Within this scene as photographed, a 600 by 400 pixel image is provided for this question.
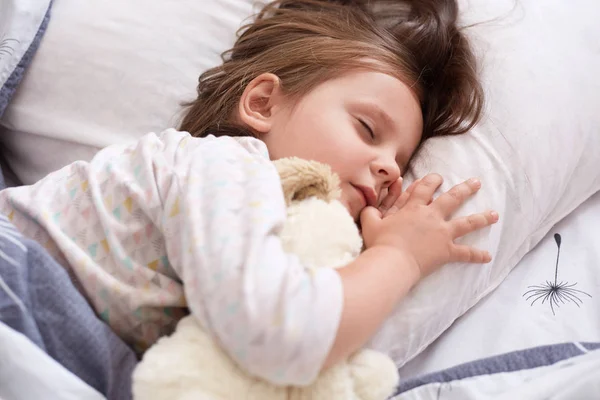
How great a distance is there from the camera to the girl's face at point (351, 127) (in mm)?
883

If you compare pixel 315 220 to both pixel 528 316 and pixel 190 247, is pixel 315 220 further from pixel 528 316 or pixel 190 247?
pixel 528 316

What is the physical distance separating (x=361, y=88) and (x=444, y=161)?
0.17 meters

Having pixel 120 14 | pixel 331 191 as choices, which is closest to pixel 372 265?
pixel 331 191

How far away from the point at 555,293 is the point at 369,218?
1.04ft

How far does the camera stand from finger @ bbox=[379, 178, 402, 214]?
919 mm

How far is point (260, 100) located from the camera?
994mm

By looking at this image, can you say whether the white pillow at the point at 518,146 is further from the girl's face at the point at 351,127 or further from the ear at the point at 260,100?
the ear at the point at 260,100

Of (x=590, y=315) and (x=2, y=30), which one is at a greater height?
(x=2, y=30)

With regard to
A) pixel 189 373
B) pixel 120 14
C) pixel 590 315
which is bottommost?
pixel 590 315

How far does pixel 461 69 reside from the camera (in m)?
1.04

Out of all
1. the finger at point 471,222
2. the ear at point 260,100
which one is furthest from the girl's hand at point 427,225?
the ear at point 260,100

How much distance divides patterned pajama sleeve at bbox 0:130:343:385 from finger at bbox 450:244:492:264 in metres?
0.24

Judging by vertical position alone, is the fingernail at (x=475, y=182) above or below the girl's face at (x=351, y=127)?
below

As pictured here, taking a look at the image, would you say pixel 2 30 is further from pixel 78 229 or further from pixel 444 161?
pixel 444 161
